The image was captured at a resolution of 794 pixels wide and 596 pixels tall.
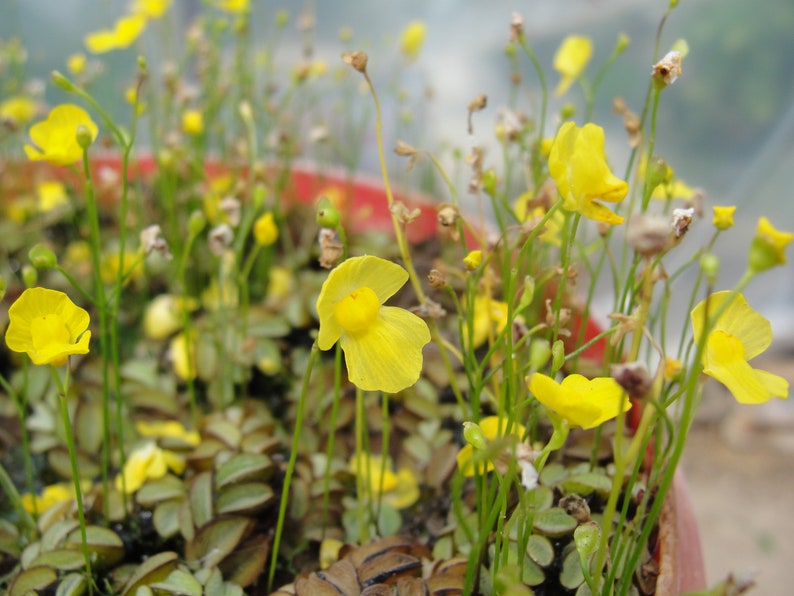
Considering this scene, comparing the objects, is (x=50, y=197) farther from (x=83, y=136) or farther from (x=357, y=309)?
(x=357, y=309)

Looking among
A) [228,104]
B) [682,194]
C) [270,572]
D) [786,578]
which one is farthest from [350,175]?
[786,578]

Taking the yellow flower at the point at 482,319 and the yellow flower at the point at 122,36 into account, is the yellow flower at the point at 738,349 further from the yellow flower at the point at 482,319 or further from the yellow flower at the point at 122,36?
the yellow flower at the point at 122,36

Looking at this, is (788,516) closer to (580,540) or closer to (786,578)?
(786,578)

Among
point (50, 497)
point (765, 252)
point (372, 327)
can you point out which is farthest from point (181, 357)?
point (765, 252)

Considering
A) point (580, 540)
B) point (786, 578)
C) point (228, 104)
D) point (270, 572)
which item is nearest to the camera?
point (580, 540)

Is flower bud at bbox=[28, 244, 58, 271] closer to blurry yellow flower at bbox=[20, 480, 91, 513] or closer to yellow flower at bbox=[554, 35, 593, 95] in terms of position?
blurry yellow flower at bbox=[20, 480, 91, 513]
